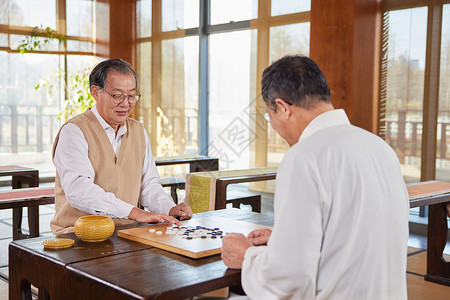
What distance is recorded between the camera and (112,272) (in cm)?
136

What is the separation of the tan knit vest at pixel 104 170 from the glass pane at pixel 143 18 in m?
5.57

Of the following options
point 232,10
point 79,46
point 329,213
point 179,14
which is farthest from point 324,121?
point 79,46

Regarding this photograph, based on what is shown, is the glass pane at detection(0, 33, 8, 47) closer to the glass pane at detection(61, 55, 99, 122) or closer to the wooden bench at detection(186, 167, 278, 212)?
the glass pane at detection(61, 55, 99, 122)

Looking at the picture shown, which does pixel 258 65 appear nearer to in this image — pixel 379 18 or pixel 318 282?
pixel 379 18

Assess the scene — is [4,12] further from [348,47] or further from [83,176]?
[83,176]

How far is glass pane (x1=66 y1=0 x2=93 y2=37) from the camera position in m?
7.97

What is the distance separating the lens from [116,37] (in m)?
7.82

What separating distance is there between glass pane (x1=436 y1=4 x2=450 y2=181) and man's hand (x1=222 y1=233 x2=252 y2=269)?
355cm

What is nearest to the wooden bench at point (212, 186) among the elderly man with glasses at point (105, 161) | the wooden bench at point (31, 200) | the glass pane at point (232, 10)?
the wooden bench at point (31, 200)

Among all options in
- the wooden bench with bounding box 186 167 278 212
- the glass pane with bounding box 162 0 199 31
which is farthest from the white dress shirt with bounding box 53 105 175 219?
the glass pane with bounding box 162 0 199 31

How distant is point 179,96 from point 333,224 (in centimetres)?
615

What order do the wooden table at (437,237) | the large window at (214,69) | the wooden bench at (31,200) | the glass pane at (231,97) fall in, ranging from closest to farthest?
1. the wooden bench at (31,200)
2. the wooden table at (437,237)
3. the large window at (214,69)
4. the glass pane at (231,97)

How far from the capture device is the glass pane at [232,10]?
615 centimetres

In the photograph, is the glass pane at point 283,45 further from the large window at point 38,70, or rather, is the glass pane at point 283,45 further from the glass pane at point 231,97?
the large window at point 38,70
